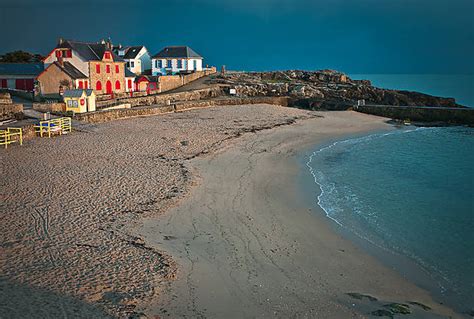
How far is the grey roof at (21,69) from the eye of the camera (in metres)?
32.4

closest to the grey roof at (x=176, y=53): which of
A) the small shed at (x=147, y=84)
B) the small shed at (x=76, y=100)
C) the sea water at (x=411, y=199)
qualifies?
the small shed at (x=147, y=84)

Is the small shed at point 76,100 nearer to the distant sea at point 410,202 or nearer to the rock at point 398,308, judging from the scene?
the distant sea at point 410,202

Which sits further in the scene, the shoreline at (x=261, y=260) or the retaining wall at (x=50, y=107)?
the retaining wall at (x=50, y=107)

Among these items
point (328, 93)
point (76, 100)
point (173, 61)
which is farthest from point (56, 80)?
point (328, 93)

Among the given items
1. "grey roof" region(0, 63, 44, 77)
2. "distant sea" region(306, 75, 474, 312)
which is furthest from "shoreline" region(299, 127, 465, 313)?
"grey roof" region(0, 63, 44, 77)

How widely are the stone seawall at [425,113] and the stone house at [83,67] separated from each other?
21136 mm

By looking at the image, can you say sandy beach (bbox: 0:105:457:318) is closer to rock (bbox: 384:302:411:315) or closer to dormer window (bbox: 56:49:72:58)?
rock (bbox: 384:302:411:315)

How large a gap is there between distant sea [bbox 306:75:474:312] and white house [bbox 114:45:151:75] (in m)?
27.4

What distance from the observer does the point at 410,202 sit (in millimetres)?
13617

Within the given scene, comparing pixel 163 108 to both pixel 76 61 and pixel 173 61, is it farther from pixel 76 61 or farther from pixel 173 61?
pixel 173 61

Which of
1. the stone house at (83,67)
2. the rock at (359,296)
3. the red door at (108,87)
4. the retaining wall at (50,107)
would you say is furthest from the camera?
the red door at (108,87)

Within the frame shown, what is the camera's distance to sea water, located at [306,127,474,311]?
30.7 feet

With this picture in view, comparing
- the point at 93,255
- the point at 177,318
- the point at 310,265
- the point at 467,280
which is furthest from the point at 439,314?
the point at 93,255

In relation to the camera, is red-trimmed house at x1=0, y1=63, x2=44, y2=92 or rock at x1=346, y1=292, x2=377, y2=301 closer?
rock at x1=346, y1=292, x2=377, y2=301
